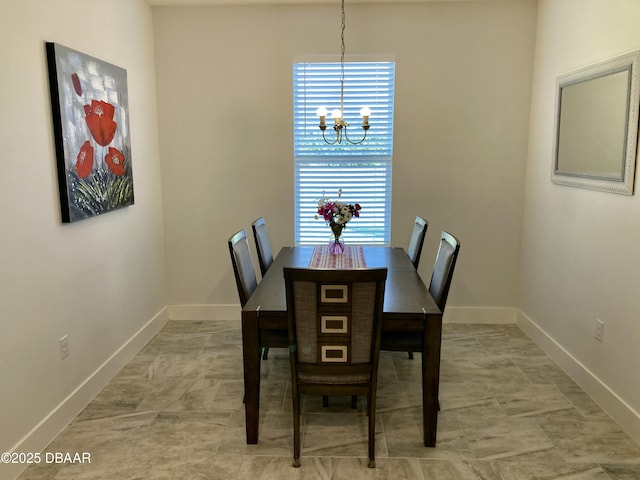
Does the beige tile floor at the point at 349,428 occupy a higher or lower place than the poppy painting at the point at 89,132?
lower

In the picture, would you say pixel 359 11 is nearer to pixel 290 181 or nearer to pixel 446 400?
pixel 290 181

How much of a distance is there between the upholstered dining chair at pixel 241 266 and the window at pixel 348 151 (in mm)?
1352

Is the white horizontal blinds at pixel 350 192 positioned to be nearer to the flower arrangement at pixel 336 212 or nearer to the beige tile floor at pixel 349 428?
the flower arrangement at pixel 336 212

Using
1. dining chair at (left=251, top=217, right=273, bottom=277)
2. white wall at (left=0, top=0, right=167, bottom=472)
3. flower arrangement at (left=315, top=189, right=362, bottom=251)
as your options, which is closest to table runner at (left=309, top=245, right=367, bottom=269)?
flower arrangement at (left=315, top=189, right=362, bottom=251)

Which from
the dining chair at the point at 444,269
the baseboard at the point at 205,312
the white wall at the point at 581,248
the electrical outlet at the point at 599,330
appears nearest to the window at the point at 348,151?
the baseboard at the point at 205,312

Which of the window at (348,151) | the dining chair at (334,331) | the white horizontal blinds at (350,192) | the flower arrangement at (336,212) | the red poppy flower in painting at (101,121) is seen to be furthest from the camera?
the white horizontal blinds at (350,192)

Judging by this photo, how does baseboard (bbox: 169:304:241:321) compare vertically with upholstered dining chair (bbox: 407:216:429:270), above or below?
below

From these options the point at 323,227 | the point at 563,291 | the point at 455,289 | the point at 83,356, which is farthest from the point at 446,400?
the point at 83,356

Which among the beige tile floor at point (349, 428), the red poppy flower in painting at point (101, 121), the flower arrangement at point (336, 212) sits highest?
the red poppy flower in painting at point (101, 121)

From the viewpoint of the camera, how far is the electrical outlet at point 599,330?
293 centimetres

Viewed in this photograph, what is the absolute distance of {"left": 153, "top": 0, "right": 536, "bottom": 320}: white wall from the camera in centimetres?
402

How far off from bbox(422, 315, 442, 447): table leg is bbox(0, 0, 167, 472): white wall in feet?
6.53

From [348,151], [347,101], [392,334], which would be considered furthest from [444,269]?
[347,101]

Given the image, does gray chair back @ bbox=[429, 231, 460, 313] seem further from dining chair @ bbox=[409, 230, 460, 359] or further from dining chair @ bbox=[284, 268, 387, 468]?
dining chair @ bbox=[284, 268, 387, 468]
